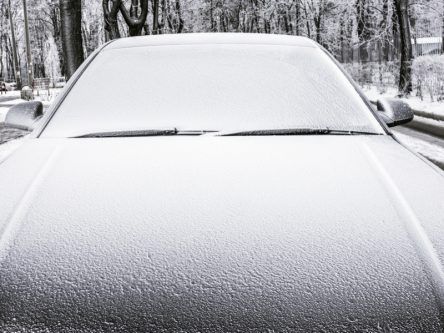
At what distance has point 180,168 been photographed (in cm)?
187

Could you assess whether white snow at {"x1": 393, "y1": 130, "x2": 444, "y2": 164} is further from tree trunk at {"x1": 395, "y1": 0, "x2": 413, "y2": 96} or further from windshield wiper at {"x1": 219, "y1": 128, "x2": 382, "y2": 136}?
tree trunk at {"x1": 395, "y1": 0, "x2": 413, "y2": 96}

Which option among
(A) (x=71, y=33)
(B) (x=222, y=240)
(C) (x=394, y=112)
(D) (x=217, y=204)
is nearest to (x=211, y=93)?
(C) (x=394, y=112)

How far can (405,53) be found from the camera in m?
19.5

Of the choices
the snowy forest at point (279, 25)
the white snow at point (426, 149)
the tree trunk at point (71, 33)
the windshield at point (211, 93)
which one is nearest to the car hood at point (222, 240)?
the windshield at point (211, 93)

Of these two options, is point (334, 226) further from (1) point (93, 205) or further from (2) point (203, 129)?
(2) point (203, 129)

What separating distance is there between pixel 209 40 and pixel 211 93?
46 cm

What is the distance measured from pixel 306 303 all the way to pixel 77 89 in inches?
68.6

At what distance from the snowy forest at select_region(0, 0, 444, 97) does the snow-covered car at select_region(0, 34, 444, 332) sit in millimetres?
11492

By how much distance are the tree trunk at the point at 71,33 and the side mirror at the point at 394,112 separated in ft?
37.8

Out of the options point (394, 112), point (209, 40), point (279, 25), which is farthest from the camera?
point (279, 25)

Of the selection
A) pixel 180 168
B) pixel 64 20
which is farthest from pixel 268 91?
pixel 64 20

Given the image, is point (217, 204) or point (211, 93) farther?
point (211, 93)

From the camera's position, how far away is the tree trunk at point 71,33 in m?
13.4

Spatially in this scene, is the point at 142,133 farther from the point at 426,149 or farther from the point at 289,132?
the point at 426,149
